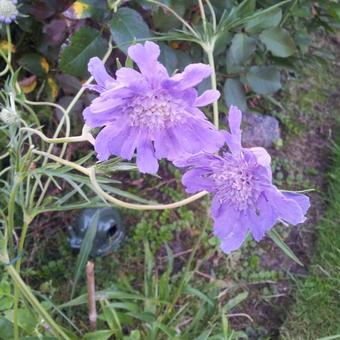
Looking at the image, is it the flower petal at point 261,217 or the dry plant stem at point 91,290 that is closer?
the flower petal at point 261,217

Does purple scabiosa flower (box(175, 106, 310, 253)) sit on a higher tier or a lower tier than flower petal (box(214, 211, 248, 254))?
higher

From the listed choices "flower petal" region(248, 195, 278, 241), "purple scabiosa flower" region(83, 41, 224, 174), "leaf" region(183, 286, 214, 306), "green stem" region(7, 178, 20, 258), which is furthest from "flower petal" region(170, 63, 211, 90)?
"leaf" region(183, 286, 214, 306)

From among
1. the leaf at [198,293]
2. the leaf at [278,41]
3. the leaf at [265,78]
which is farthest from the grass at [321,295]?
the leaf at [278,41]

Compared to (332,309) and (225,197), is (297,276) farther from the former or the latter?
(225,197)

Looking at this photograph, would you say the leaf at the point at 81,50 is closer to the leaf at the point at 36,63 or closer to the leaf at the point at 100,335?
the leaf at the point at 36,63

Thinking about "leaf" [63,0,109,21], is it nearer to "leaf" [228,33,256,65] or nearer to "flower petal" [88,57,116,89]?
"leaf" [228,33,256,65]
